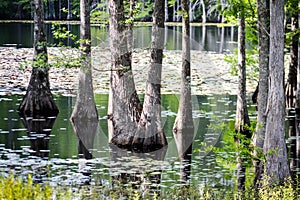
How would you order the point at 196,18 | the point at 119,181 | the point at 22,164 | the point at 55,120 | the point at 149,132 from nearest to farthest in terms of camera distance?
the point at 119,181 < the point at 22,164 < the point at 149,132 < the point at 55,120 < the point at 196,18

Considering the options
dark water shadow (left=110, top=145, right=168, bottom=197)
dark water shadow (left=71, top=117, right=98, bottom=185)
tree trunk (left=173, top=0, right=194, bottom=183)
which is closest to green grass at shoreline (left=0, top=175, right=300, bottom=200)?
dark water shadow (left=110, top=145, right=168, bottom=197)

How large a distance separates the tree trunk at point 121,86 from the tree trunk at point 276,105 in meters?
6.34

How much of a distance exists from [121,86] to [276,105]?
725 cm

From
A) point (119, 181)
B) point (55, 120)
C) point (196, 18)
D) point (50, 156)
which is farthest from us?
point (196, 18)

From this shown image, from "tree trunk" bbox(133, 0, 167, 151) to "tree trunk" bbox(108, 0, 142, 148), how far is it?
14.1 inches

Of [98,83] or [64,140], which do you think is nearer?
[64,140]

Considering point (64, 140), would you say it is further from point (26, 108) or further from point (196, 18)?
point (196, 18)

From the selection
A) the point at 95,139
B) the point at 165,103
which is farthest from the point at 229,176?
the point at 165,103

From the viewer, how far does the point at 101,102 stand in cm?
2677

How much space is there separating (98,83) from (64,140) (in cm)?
1133

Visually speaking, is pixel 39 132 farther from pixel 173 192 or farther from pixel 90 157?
pixel 173 192

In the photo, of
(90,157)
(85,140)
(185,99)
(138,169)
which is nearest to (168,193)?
(138,169)

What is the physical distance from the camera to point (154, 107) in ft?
63.2

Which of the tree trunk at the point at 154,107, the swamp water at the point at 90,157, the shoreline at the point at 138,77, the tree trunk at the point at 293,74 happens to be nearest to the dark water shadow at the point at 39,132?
the swamp water at the point at 90,157
